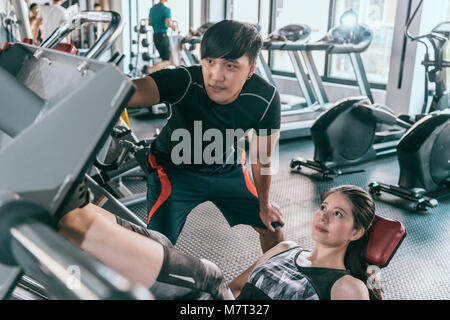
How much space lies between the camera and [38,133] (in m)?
0.51

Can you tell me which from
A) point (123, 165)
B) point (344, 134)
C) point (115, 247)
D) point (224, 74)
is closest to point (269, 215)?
point (224, 74)

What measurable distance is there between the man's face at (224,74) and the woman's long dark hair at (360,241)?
52cm

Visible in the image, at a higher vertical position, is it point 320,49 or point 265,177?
point 320,49

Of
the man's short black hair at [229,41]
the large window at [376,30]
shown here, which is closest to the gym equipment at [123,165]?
the man's short black hair at [229,41]

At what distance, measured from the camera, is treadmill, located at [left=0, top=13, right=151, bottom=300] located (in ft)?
1.30

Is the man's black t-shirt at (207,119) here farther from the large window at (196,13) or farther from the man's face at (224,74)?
the large window at (196,13)

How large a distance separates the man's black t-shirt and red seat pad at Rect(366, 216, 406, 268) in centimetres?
57

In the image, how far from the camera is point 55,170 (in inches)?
19.4

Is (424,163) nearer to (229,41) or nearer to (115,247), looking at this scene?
(229,41)

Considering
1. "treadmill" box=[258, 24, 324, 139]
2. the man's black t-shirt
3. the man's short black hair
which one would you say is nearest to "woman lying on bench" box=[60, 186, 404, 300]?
the man's black t-shirt

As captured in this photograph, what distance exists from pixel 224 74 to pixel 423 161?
7.57 feet

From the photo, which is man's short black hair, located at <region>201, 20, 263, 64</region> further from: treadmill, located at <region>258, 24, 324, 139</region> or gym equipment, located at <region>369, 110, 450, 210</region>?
treadmill, located at <region>258, 24, 324, 139</region>

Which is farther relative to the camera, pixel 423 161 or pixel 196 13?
pixel 196 13
